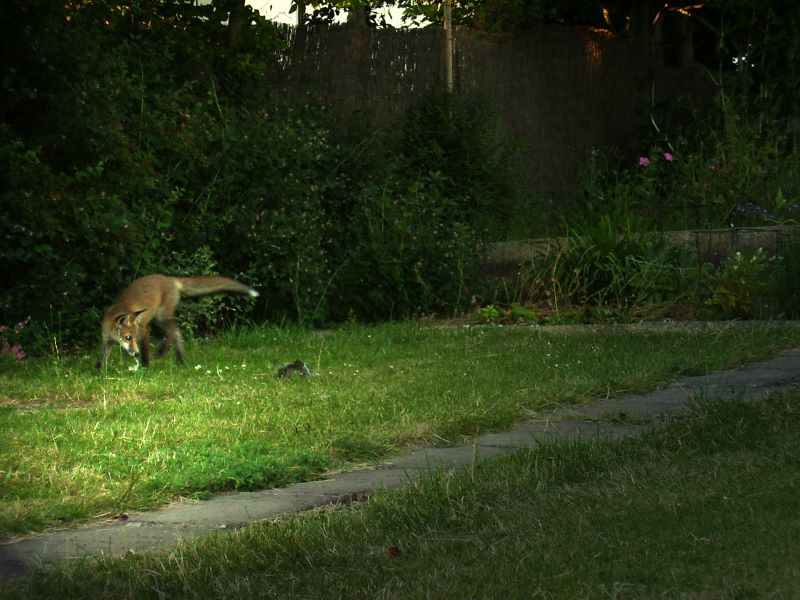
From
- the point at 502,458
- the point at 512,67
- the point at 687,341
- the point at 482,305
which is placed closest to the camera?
the point at 502,458

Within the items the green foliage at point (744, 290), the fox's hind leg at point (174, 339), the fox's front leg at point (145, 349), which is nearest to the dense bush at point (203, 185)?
the fox's hind leg at point (174, 339)

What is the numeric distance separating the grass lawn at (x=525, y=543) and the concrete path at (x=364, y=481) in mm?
208

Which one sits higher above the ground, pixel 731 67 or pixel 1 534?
pixel 731 67

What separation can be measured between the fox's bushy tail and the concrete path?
10.4 feet

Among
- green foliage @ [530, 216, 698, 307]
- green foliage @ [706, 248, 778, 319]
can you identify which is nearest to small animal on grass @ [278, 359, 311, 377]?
green foliage @ [530, 216, 698, 307]

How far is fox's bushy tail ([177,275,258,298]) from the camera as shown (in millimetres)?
8883

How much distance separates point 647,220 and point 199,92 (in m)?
4.62

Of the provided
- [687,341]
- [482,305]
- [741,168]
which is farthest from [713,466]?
[741,168]

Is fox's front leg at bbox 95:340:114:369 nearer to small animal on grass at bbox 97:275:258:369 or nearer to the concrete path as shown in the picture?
small animal on grass at bbox 97:275:258:369

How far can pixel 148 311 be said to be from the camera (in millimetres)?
8484

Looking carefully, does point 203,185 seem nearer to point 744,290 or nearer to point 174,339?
point 174,339

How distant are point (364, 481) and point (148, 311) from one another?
3.87 m

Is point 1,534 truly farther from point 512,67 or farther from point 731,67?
point 731,67

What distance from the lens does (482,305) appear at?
11812 mm
